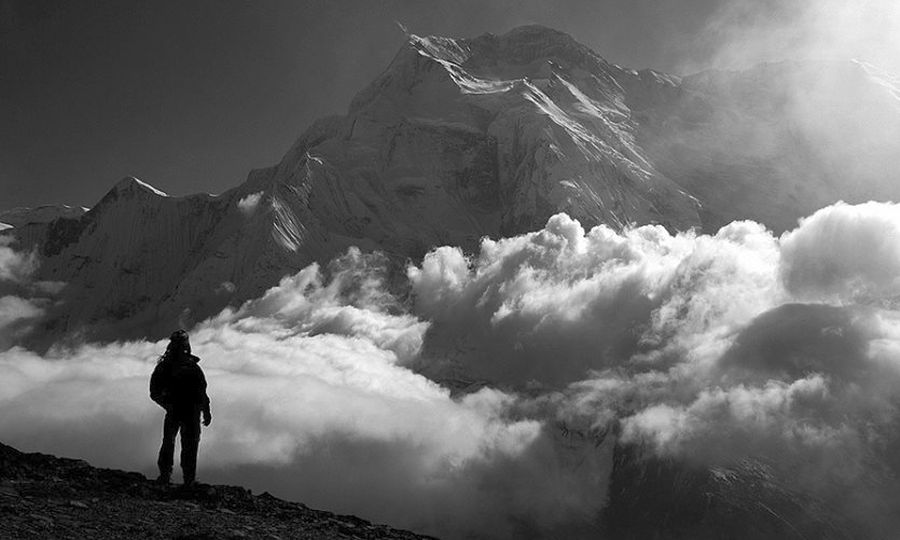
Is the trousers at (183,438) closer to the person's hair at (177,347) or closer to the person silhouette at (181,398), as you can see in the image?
the person silhouette at (181,398)

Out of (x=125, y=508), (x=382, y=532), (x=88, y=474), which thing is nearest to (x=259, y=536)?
(x=125, y=508)

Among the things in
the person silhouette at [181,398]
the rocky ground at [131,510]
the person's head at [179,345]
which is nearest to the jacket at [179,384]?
the person silhouette at [181,398]

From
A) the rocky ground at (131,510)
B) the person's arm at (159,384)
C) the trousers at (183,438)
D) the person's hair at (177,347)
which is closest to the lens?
the rocky ground at (131,510)

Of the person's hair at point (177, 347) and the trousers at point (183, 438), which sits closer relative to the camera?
the person's hair at point (177, 347)

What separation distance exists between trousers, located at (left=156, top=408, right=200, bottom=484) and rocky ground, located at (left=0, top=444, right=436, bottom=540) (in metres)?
0.66

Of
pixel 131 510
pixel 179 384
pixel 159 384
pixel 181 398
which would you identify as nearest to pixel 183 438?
pixel 181 398

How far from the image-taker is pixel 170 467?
77.5 ft

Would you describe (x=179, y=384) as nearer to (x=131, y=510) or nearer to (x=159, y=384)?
(x=159, y=384)

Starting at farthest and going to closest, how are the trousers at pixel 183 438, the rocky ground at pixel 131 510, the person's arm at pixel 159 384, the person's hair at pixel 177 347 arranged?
the trousers at pixel 183 438 < the person's hair at pixel 177 347 < the person's arm at pixel 159 384 < the rocky ground at pixel 131 510

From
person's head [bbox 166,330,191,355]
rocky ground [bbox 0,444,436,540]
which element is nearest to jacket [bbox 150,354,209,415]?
person's head [bbox 166,330,191,355]

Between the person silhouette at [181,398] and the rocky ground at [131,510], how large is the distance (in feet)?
2.60

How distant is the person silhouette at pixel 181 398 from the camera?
22.8 meters

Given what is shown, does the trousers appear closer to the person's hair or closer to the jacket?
the jacket

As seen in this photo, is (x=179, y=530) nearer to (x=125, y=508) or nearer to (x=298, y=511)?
(x=125, y=508)
